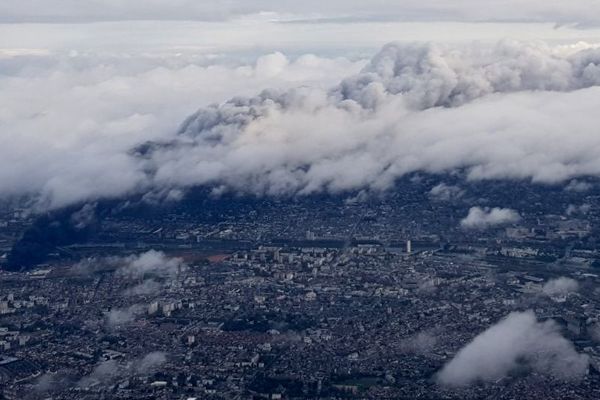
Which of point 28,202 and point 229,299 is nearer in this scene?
point 229,299

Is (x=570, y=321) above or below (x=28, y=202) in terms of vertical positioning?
above

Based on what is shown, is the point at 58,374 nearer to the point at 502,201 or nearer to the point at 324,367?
the point at 324,367

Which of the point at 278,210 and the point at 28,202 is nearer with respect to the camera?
the point at 278,210

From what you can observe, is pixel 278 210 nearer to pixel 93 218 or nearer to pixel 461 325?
pixel 93 218

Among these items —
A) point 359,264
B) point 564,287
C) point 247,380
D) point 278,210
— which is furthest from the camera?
point 278,210

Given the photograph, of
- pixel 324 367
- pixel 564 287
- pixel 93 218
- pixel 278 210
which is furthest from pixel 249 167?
pixel 324 367

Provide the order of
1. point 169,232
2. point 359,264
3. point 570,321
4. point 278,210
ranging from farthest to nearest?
1. point 278,210
2. point 169,232
3. point 359,264
4. point 570,321

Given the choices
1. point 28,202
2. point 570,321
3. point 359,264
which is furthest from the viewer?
Result: point 28,202

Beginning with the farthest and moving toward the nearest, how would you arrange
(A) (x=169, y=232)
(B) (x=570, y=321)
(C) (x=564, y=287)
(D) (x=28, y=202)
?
(D) (x=28, y=202) → (A) (x=169, y=232) → (C) (x=564, y=287) → (B) (x=570, y=321)

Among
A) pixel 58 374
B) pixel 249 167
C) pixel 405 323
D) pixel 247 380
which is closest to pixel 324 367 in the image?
pixel 247 380
